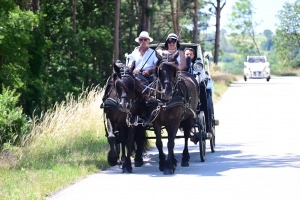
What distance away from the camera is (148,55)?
1412 cm

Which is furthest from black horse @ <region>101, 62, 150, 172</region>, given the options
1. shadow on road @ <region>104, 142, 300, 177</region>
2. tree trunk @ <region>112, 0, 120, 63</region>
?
tree trunk @ <region>112, 0, 120, 63</region>

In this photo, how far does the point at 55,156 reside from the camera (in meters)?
15.1

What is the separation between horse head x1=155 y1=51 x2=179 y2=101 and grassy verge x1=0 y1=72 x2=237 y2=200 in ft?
6.01

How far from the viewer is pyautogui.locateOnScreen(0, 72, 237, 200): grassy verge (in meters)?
11.5

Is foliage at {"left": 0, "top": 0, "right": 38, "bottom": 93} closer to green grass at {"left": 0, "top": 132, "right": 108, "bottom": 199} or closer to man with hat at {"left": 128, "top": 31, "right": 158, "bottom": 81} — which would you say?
green grass at {"left": 0, "top": 132, "right": 108, "bottom": 199}

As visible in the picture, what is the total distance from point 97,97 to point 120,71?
9.98 meters

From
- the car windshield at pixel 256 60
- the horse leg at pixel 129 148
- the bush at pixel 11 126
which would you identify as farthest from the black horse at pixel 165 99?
the car windshield at pixel 256 60

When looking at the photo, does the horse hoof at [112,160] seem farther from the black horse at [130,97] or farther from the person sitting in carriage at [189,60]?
the person sitting in carriage at [189,60]

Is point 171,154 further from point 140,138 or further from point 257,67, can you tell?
point 257,67

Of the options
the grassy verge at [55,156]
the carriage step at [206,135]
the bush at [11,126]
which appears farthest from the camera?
the bush at [11,126]

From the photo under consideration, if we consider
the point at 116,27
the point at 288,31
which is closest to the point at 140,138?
the point at 116,27

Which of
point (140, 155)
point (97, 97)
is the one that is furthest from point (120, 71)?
point (97, 97)

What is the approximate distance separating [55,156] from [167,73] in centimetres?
312

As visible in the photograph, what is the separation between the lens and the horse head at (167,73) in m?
13.1
